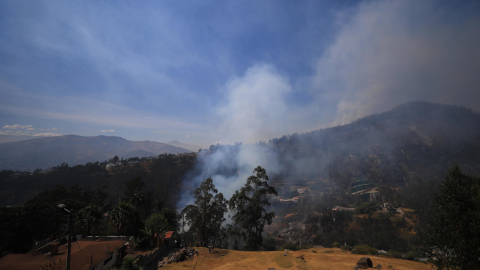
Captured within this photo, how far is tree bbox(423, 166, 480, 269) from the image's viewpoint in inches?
526

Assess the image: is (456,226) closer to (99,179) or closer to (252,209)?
(252,209)

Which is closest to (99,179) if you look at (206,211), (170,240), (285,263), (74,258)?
(170,240)

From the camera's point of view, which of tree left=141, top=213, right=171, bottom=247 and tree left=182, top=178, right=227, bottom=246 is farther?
tree left=182, top=178, right=227, bottom=246

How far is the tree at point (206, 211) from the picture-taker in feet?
104

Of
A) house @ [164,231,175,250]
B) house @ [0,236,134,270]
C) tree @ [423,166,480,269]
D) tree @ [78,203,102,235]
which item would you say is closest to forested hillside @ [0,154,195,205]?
house @ [164,231,175,250]

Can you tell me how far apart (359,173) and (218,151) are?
107 metres

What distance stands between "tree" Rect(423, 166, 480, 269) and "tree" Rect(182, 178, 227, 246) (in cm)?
2546

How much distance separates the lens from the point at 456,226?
14.2m

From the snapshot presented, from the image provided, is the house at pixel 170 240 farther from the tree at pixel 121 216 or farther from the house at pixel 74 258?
the house at pixel 74 258

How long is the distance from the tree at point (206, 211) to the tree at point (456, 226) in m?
25.5

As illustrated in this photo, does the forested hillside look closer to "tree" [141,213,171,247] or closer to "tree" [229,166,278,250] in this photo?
"tree" [141,213,171,247]

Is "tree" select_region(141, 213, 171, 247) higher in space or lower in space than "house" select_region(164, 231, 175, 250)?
higher

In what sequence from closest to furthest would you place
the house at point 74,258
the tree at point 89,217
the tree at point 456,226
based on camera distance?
the tree at point 456,226, the house at point 74,258, the tree at point 89,217

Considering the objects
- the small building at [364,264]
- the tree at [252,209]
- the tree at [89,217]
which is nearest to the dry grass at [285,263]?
the small building at [364,264]
